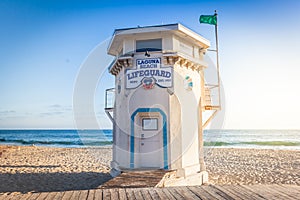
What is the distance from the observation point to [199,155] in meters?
10.3

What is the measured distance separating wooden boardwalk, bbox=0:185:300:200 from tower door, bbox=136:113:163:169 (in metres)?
3.73

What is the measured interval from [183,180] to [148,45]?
4893 mm

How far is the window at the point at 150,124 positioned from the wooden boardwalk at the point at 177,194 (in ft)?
13.0

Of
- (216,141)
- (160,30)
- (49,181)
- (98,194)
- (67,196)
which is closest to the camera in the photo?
(67,196)

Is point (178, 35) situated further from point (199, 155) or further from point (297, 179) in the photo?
point (297, 179)

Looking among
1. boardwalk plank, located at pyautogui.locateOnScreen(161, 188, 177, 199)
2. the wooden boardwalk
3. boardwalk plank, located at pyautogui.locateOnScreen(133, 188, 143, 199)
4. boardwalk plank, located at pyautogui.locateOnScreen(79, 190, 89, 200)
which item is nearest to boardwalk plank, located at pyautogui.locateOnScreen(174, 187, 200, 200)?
the wooden boardwalk

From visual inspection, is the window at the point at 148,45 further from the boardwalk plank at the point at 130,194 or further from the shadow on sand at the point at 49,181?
the boardwalk plank at the point at 130,194

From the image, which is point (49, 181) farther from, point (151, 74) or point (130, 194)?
point (130, 194)

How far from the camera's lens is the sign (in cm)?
929

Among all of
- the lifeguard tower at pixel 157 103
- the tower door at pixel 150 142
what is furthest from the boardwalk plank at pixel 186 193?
the tower door at pixel 150 142

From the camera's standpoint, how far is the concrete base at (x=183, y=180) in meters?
7.87

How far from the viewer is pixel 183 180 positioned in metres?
8.96

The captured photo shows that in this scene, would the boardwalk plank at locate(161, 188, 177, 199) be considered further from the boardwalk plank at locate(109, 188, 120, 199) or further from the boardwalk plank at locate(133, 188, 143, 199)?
the boardwalk plank at locate(109, 188, 120, 199)

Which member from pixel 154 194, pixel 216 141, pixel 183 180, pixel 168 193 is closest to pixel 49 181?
pixel 183 180
